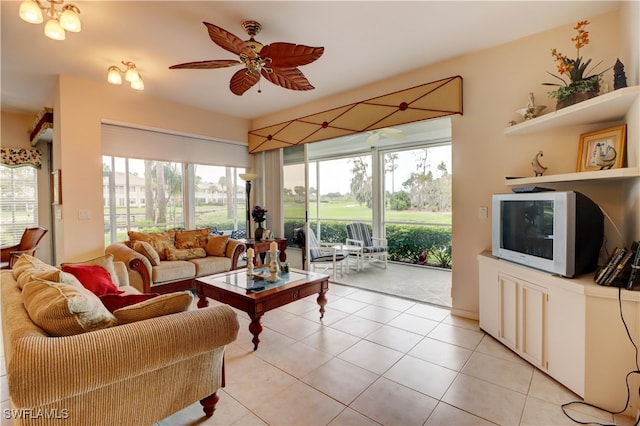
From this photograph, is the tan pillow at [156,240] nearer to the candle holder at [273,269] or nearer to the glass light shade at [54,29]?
the candle holder at [273,269]

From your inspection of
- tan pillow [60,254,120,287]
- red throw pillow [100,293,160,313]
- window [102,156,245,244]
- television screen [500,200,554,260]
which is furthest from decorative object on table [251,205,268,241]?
television screen [500,200,554,260]

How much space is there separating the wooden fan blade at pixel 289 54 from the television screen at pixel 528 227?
6.66 ft

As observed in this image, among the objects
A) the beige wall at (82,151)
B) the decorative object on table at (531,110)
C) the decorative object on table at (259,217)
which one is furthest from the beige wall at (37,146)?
the decorative object on table at (531,110)

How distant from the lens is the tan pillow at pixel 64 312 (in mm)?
1269

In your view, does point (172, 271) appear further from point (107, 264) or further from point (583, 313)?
point (583, 313)

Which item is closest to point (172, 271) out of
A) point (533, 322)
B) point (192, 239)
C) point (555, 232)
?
point (192, 239)

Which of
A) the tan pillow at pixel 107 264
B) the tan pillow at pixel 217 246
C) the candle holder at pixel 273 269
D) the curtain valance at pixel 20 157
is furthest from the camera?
the curtain valance at pixel 20 157

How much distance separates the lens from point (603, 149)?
2266 millimetres

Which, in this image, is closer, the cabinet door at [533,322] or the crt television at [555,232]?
the crt television at [555,232]

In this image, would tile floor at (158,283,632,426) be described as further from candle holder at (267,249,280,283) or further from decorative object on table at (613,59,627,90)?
decorative object on table at (613,59,627,90)

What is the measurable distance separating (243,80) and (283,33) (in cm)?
55

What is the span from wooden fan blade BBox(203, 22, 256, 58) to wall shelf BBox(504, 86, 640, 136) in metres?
2.35

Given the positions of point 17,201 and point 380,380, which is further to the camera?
point 17,201

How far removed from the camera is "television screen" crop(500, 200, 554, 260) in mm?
2202
